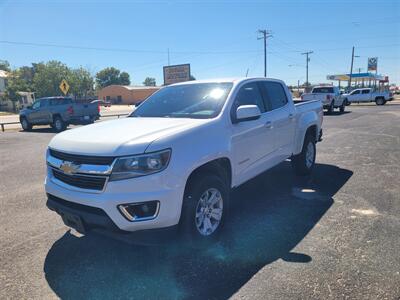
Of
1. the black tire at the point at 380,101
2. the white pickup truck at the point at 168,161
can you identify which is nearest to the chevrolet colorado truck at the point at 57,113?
the white pickup truck at the point at 168,161

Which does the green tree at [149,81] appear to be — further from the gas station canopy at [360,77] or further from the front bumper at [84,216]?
the front bumper at [84,216]

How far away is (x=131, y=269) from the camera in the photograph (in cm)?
343

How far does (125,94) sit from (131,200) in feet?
277

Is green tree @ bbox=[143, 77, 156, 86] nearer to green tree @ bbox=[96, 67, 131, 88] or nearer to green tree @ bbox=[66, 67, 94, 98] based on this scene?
green tree @ bbox=[96, 67, 131, 88]

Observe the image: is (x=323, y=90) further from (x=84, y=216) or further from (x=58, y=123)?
(x=84, y=216)

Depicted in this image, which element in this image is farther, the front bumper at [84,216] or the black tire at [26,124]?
the black tire at [26,124]

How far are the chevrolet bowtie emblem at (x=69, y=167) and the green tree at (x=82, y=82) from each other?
80371 millimetres

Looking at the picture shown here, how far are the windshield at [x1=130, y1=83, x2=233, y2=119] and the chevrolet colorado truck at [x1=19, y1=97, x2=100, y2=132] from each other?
15078 millimetres

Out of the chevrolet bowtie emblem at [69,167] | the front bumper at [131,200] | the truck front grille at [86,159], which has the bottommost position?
the front bumper at [131,200]

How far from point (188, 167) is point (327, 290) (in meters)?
1.65

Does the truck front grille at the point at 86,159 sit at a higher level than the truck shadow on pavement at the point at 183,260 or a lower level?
higher

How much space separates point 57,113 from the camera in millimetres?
18750

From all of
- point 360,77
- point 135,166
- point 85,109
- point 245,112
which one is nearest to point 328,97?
point 85,109

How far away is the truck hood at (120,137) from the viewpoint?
10.4ft
